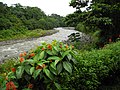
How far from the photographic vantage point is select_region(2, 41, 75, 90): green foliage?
447 cm

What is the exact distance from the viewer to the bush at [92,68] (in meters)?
4.77

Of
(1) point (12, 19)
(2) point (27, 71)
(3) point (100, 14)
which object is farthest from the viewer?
(1) point (12, 19)

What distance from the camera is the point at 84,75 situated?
191 inches

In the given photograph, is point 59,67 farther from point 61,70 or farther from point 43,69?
point 43,69

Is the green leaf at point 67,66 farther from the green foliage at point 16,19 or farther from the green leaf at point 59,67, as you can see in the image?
the green foliage at point 16,19

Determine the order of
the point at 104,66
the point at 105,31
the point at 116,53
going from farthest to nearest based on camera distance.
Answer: the point at 105,31 < the point at 116,53 < the point at 104,66

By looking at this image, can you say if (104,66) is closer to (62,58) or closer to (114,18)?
(62,58)

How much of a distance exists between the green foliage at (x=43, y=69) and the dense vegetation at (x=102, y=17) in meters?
5.52

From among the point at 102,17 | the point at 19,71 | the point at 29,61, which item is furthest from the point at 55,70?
the point at 102,17

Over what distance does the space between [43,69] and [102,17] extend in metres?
7.01

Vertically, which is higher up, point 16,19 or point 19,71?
point 16,19

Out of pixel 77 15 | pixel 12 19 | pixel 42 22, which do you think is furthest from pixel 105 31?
pixel 42 22

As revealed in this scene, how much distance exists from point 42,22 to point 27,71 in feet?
216

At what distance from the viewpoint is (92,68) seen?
5004 mm
